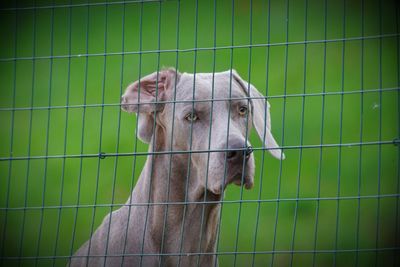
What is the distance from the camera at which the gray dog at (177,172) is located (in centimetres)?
490

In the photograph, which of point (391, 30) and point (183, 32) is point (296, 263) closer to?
point (391, 30)

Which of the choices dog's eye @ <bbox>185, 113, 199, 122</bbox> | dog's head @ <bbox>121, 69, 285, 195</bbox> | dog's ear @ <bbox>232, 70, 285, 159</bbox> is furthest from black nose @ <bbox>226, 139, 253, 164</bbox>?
dog's eye @ <bbox>185, 113, 199, 122</bbox>

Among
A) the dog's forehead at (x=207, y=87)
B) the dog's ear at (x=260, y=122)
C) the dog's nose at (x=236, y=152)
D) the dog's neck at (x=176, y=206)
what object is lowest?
the dog's neck at (x=176, y=206)

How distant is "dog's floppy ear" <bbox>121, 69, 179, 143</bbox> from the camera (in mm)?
4990

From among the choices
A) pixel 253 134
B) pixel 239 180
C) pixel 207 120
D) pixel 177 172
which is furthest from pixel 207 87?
pixel 253 134

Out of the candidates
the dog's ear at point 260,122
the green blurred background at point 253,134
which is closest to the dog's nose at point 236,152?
the dog's ear at point 260,122

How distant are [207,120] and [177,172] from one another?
1.36 ft

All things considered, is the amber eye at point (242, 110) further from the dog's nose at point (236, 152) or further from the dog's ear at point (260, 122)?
the dog's nose at point (236, 152)

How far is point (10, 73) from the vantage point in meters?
9.01

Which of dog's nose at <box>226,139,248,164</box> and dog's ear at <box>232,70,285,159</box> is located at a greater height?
dog's ear at <box>232,70,285,159</box>

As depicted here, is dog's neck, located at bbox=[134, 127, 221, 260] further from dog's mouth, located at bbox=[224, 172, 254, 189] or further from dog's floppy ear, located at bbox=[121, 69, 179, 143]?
dog's mouth, located at bbox=[224, 172, 254, 189]

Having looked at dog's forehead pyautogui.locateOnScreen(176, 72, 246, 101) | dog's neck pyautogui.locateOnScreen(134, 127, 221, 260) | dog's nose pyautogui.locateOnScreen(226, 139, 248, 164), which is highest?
dog's forehead pyautogui.locateOnScreen(176, 72, 246, 101)

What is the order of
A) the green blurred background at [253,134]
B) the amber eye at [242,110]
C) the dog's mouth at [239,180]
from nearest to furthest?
the dog's mouth at [239,180] → the amber eye at [242,110] → the green blurred background at [253,134]

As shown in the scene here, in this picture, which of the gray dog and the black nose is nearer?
the black nose
